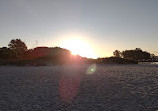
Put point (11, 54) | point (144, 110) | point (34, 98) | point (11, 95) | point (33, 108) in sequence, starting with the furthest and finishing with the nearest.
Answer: point (11, 54) → point (11, 95) → point (34, 98) → point (33, 108) → point (144, 110)

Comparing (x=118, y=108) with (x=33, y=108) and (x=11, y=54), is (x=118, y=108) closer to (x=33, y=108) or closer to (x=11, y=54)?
(x=33, y=108)

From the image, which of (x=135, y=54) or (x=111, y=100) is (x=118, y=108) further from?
(x=135, y=54)

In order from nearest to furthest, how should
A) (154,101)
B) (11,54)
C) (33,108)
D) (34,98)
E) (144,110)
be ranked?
1. (144,110)
2. (33,108)
3. (154,101)
4. (34,98)
5. (11,54)

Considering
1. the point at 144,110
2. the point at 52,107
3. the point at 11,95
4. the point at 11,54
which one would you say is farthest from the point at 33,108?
the point at 11,54

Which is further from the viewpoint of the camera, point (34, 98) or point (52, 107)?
point (34, 98)

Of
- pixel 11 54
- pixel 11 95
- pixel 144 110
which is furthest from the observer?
pixel 11 54

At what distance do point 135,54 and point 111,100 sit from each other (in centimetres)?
14927

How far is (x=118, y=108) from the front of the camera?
813 centimetres

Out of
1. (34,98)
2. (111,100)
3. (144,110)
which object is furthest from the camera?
(34,98)

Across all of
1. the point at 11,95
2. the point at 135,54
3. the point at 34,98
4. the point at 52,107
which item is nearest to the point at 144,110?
the point at 52,107

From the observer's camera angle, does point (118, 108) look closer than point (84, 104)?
Yes

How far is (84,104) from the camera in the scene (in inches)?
352

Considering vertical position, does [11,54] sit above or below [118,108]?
above

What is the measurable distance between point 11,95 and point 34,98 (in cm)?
164
